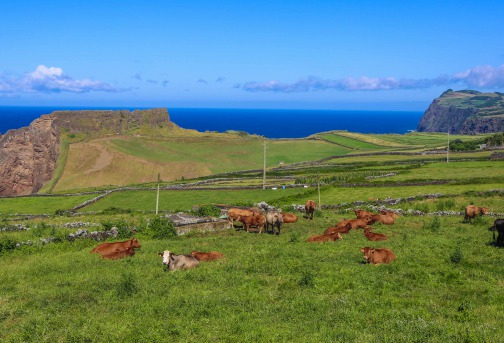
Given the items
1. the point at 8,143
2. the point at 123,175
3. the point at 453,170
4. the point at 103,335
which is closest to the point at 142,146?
the point at 123,175

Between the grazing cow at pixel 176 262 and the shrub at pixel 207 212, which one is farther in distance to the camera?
the shrub at pixel 207 212

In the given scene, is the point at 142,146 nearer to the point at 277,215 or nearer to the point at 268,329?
the point at 277,215

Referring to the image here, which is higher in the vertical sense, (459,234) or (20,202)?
(459,234)

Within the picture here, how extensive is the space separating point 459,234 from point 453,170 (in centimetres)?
5348

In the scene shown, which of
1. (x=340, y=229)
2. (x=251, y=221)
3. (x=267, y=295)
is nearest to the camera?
(x=267, y=295)

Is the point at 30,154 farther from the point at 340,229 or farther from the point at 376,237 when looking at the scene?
the point at 376,237

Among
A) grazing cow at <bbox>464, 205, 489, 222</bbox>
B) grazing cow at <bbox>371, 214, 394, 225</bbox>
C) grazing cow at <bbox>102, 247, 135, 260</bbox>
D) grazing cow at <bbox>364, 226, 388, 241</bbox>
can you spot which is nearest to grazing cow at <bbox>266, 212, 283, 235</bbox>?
grazing cow at <bbox>364, 226, 388, 241</bbox>

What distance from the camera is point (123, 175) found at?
111 m

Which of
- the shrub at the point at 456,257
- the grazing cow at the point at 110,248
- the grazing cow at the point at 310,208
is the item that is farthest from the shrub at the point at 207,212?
the shrub at the point at 456,257

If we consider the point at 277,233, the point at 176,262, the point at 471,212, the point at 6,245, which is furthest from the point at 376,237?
the point at 6,245

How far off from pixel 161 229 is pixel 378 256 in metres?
14.2

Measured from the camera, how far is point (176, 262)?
19562mm

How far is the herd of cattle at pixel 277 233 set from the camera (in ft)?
64.3

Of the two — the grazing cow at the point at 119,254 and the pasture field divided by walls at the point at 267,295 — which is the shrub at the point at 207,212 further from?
the grazing cow at the point at 119,254
